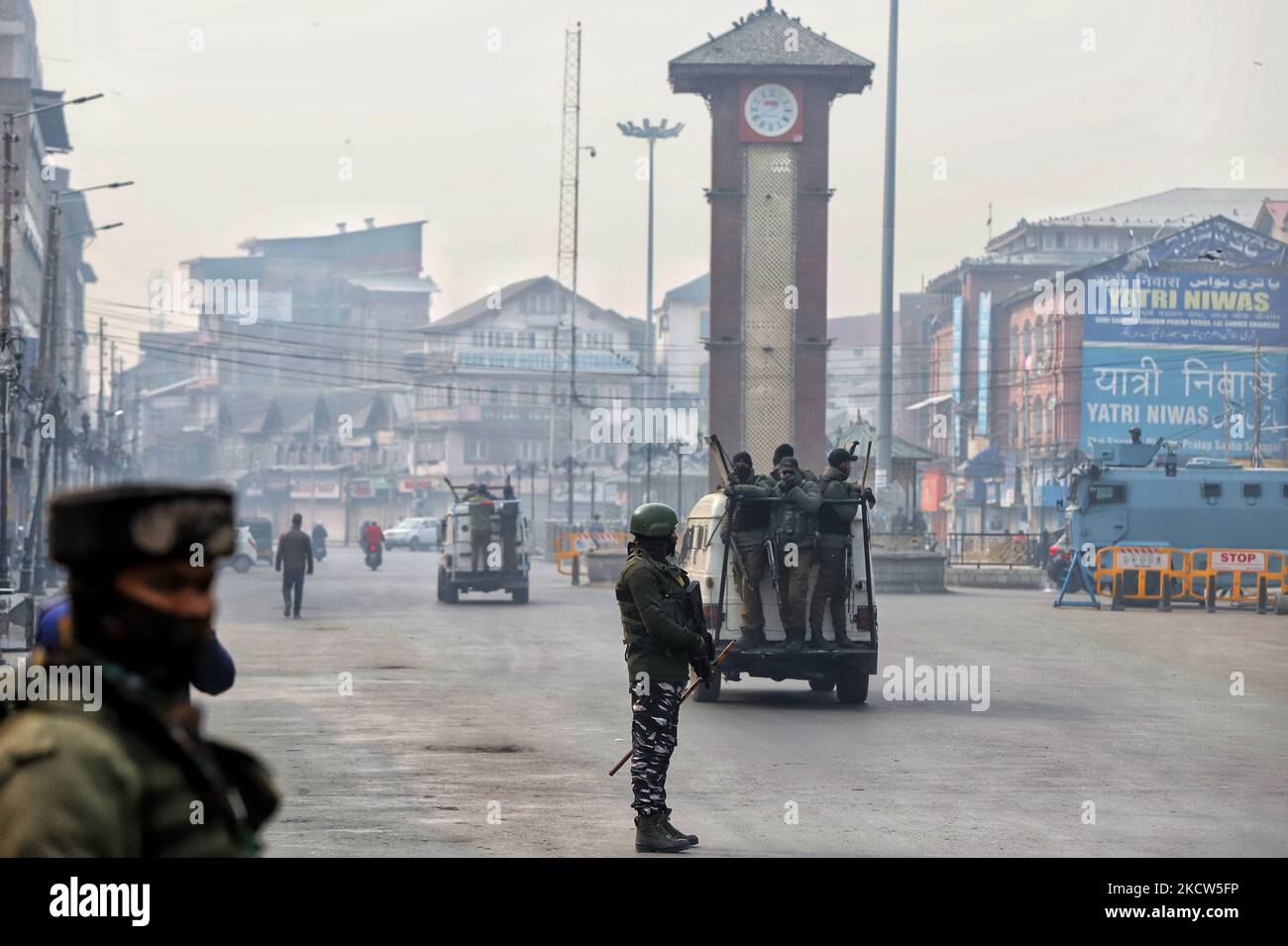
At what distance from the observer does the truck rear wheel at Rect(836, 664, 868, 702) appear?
17.2 metres

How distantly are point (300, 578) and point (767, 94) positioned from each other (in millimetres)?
33008

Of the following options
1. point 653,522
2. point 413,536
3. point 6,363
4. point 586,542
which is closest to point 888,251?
point 586,542

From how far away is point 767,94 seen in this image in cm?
5944

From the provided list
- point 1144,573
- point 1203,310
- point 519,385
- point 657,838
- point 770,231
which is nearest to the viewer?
point 657,838

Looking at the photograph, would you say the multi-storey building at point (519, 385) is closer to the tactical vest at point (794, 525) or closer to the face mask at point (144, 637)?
the tactical vest at point (794, 525)

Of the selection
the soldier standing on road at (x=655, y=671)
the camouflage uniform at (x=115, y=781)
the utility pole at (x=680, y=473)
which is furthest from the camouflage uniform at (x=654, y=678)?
the utility pole at (x=680, y=473)

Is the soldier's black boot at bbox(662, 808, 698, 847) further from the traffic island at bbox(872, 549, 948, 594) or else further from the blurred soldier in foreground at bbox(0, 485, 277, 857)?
the traffic island at bbox(872, 549, 948, 594)

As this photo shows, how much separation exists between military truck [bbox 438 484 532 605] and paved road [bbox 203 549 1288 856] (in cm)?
940

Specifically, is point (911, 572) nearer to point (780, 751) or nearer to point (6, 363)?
point (6, 363)

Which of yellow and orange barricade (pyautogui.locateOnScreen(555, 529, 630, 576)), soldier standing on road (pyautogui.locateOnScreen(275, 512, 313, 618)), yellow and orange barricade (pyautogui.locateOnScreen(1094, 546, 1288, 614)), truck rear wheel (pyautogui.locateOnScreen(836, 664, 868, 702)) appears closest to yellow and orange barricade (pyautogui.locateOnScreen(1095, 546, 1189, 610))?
yellow and orange barricade (pyautogui.locateOnScreen(1094, 546, 1288, 614))

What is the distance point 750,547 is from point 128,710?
1441cm

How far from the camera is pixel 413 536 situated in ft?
288
